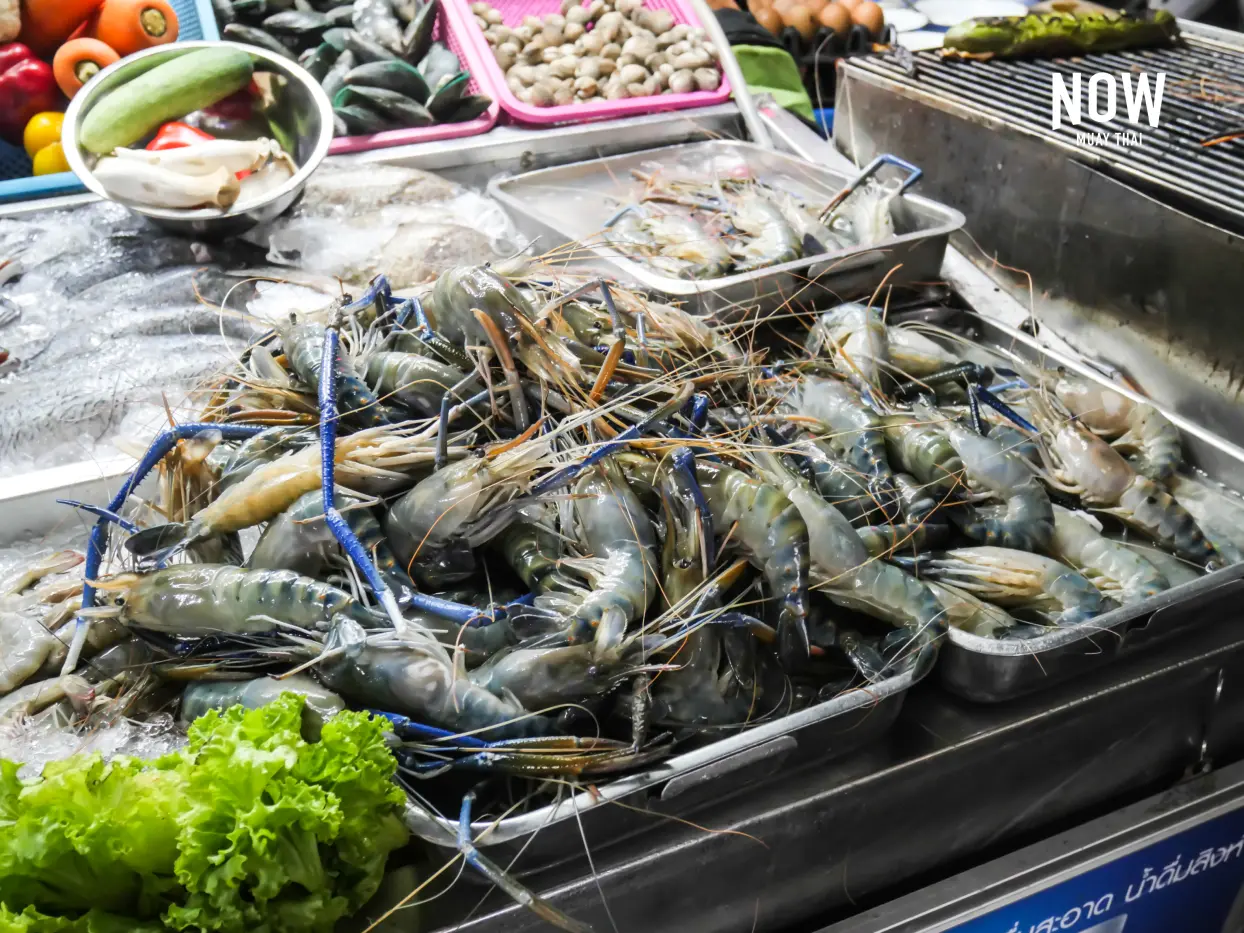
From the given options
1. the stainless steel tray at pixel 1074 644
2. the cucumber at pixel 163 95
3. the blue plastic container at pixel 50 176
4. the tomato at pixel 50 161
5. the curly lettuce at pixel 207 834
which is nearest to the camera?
the curly lettuce at pixel 207 834

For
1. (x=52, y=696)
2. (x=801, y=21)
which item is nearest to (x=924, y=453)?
(x=52, y=696)

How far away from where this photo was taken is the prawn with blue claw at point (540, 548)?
1374 mm

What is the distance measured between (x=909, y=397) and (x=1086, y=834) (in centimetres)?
99

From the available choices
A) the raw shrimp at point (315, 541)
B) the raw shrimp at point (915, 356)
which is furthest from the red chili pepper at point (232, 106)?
the raw shrimp at point (915, 356)

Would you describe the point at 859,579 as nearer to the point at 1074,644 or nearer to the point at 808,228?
the point at 1074,644

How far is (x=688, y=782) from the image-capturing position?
1.33m

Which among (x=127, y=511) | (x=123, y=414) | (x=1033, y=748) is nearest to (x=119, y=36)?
(x=123, y=414)

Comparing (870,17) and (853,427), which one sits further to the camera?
(870,17)

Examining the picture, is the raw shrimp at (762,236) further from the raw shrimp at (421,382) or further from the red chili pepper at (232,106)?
the red chili pepper at (232,106)

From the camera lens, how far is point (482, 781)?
134 cm

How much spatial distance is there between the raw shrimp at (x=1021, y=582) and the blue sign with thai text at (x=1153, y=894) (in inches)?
17.5

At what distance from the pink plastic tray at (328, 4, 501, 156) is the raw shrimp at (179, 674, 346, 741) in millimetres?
2211

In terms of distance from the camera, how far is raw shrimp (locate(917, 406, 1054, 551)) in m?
1.82

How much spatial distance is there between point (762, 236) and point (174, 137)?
5.72 feet
